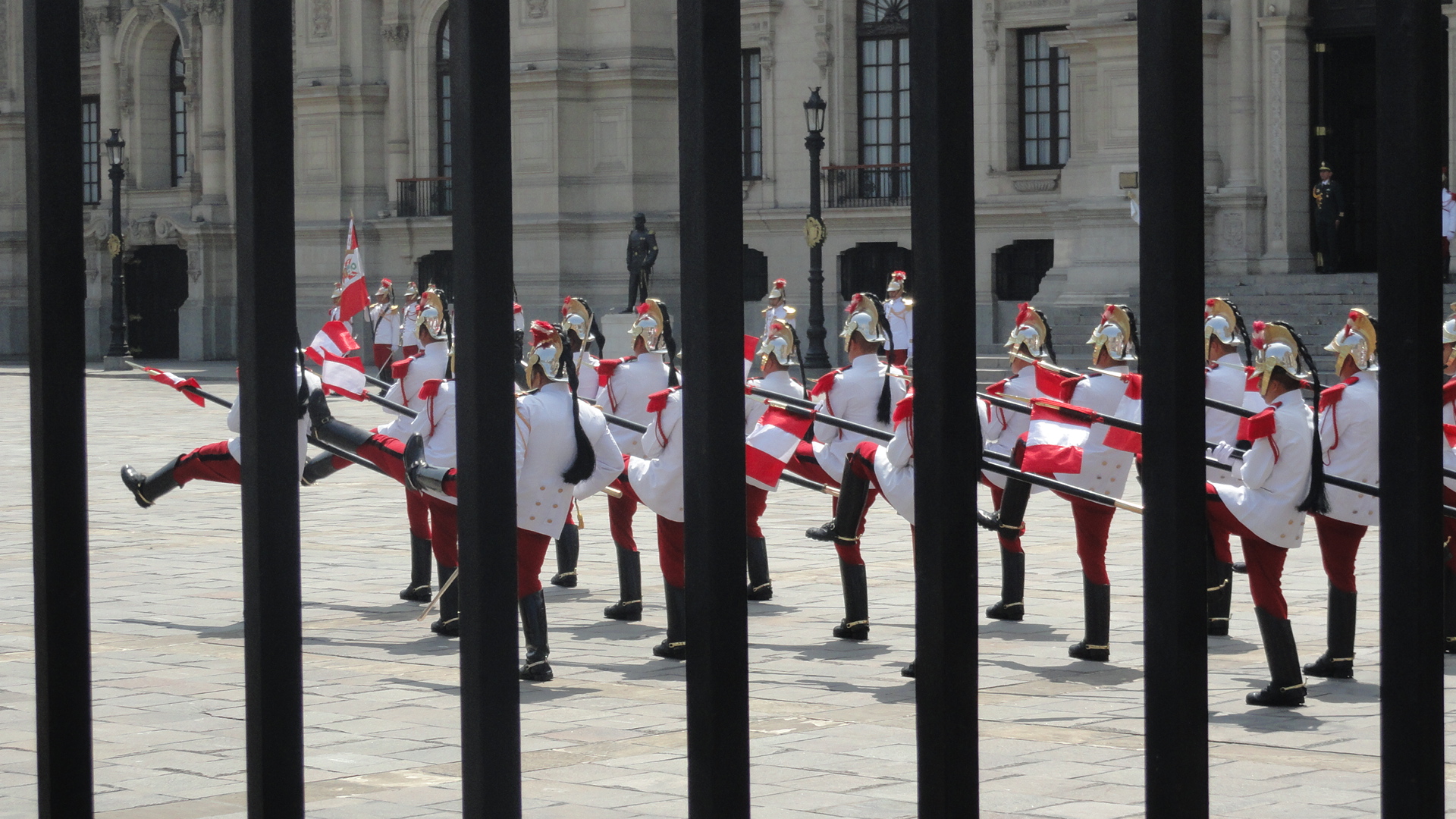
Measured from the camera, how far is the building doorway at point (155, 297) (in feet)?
152

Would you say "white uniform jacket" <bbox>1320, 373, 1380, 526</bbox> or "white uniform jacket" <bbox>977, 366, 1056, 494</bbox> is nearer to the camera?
"white uniform jacket" <bbox>1320, 373, 1380, 526</bbox>

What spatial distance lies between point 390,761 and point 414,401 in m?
6.40

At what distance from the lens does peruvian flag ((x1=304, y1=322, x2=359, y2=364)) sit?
Result: 12.6 metres

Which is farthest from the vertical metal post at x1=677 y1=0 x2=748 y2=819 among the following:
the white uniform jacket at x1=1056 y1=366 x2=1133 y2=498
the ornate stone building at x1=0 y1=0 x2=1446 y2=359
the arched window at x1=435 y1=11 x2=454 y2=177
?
the arched window at x1=435 y1=11 x2=454 y2=177

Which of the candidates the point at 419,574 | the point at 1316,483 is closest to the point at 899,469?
the point at 1316,483

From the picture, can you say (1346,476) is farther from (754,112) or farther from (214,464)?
(754,112)

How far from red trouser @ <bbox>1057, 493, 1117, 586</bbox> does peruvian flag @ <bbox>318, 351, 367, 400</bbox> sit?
4519mm

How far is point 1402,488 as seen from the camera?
125 inches

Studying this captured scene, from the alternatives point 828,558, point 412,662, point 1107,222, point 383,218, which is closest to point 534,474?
point 412,662

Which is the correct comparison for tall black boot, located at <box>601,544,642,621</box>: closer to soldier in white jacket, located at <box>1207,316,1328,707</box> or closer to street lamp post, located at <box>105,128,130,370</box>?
soldier in white jacket, located at <box>1207,316,1328,707</box>

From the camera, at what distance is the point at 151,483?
12180 millimetres

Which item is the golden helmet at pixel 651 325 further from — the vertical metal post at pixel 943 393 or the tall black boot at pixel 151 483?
the vertical metal post at pixel 943 393

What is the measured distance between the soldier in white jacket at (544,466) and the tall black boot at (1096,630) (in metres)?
2.38

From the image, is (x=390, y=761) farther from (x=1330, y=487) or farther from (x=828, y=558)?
(x=828, y=558)
